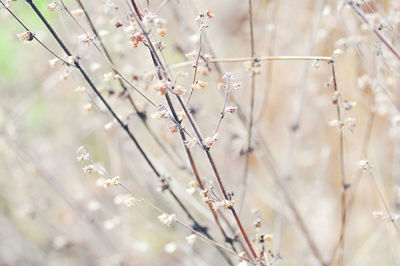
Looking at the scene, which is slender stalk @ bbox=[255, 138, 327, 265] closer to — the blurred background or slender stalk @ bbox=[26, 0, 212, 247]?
the blurred background

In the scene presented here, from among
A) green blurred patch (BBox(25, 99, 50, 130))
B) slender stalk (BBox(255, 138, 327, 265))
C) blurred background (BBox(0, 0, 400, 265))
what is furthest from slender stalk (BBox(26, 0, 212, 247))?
green blurred patch (BBox(25, 99, 50, 130))

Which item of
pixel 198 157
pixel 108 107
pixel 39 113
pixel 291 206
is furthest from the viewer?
pixel 39 113

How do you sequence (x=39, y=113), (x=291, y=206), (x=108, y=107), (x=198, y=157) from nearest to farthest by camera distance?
(x=108, y=107)
(x=291, y=206)
(x=198, y=157)
(x=39, y=113)

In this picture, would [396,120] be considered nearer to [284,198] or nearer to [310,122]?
[284,198]

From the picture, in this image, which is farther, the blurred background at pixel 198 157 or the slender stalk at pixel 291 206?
the blurred background at pixel 198 157

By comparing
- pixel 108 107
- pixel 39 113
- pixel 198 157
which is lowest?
Answer: pixel 108 107

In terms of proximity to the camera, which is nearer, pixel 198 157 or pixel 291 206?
pixel 291 206

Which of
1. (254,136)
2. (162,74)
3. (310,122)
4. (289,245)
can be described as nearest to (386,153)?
(310,122)

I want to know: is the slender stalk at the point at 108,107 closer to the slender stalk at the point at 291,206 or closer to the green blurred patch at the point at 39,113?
the slender stalk at the point at 291,206

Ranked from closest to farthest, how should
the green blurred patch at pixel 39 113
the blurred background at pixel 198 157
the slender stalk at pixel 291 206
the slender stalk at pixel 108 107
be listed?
the slender stalk at pixel 108 107 < the slender stalk at pixel 291 206 < the blurred background at pixel 198 157 < the green blurred patch at pixel 39 113

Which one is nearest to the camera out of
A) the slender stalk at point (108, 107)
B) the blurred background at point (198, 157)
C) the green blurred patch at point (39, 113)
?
the slender stalk at point (108, 107)

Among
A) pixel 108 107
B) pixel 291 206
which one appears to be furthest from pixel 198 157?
pixel 108 107

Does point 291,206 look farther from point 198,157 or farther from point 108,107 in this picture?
point 108,107

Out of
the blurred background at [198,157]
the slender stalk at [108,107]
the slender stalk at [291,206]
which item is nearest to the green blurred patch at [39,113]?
the blurred background at [198,157]
